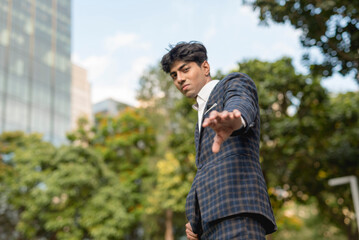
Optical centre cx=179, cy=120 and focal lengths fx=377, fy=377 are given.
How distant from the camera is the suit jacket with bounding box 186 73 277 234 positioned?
181 centimetres

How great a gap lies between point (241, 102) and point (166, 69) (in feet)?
2.61

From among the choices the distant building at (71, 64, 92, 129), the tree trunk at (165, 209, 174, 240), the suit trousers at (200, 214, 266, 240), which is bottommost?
the suit trousers at (200, 214, 266, 240)

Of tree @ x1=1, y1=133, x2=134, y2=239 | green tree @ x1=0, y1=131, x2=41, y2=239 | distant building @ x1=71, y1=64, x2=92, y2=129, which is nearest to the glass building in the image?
green tree @ x1=0, y1=131, x2=41, y2=239

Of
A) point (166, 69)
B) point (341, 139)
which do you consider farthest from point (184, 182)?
point (166, 69)

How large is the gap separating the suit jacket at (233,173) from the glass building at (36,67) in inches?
1380

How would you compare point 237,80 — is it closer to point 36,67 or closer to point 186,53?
point 186,53

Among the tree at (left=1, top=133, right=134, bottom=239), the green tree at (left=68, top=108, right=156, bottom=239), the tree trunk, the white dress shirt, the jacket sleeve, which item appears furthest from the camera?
the tree trunk

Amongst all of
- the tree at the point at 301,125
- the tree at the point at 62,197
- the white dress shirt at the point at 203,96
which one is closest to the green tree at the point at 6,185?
the tree at the point at 62,197

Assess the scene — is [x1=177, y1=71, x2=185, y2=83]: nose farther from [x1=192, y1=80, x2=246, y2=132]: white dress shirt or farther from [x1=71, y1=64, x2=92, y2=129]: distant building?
[x1=71, y1=64, x2=92, y2=129]: distant building

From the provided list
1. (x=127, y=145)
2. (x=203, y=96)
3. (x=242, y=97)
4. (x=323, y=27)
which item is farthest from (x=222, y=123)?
(x=127, y=145)

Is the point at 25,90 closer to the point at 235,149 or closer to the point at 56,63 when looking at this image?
the point at 56,63

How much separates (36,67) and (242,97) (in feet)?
134

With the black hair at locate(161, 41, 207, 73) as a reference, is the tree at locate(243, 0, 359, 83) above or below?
above

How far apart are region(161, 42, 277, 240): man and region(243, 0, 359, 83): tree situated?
6.67m
